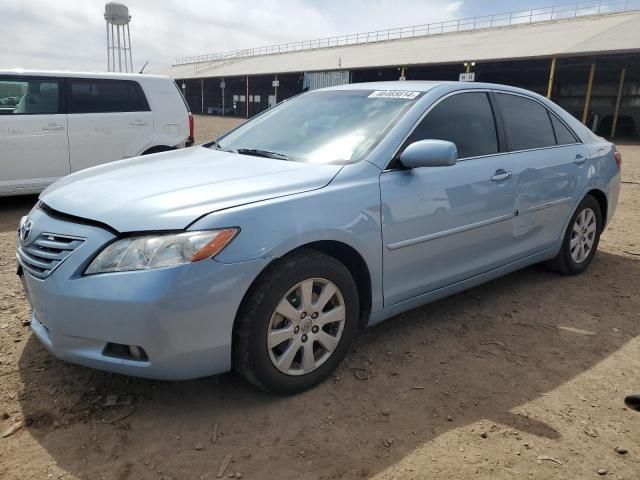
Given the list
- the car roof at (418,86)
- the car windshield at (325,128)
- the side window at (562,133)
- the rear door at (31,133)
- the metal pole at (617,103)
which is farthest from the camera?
the metal pole at (617,103)

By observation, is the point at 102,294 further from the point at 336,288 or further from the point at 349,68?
the point at 349,68

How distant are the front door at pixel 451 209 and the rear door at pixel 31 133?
5344mm

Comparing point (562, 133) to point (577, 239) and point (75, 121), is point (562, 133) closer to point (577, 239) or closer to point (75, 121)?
point (577, 239)

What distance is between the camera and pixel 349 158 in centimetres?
298

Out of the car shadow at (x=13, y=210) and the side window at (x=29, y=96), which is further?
the side window at (x=29, y=96)

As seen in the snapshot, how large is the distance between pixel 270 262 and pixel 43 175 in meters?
5.49

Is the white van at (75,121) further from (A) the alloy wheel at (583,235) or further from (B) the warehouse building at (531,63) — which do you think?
(B) the warehouse building at (531,63)

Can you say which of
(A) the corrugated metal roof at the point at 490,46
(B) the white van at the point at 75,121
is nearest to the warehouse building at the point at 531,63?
(A) the corrugated metal roof at the point at 490,46

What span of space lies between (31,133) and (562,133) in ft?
19.8

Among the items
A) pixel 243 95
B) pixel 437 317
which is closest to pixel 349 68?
pixel 243 95

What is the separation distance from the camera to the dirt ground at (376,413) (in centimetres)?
222

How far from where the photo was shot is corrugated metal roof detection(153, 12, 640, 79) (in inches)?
931

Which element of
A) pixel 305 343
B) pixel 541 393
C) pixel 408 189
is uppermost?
pixel 408 189

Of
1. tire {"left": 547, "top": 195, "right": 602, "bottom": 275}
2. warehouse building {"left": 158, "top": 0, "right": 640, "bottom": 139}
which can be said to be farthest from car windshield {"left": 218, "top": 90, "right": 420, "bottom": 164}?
warehouse building {"left": 158, "top": 0, "right": 640, "bottom": 139}
